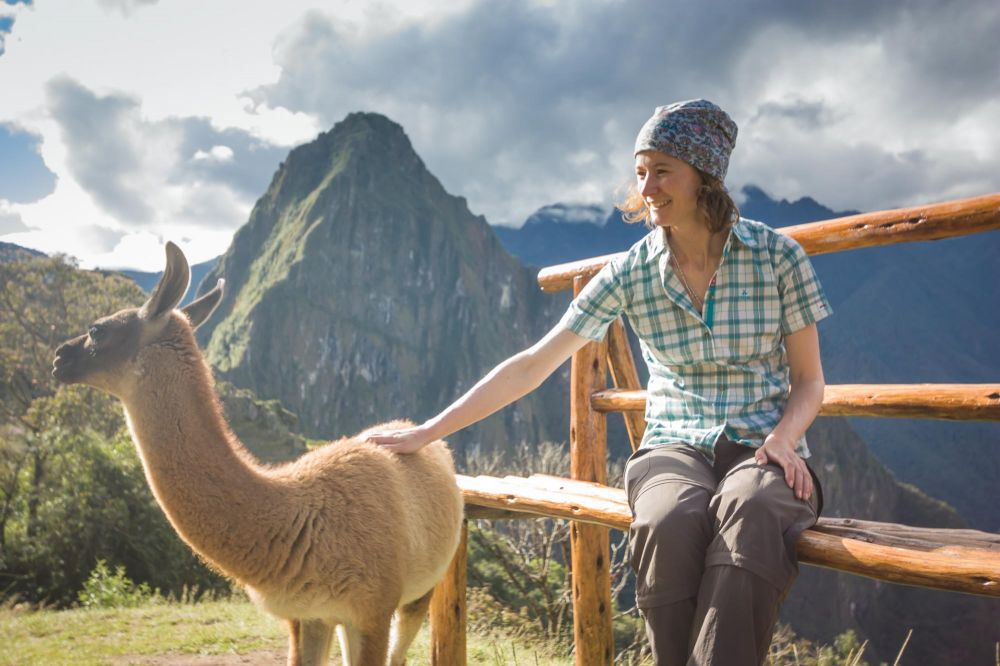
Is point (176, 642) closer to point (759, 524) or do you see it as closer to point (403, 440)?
point (403, 440)

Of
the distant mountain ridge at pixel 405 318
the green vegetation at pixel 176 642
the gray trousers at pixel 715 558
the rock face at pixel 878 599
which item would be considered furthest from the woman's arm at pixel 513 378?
the distant mountain ridge at pixel 405 318

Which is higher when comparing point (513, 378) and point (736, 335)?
point (736, 335)

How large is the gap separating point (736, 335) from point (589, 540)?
1779 millimetres

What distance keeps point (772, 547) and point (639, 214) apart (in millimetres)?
1374

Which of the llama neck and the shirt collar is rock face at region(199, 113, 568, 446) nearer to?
the llama neck

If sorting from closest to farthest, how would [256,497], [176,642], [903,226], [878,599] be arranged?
[256,497] → [903,226] → [176,642] → [878,599]

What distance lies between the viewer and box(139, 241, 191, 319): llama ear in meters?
2.61

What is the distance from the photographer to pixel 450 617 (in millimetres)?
3852

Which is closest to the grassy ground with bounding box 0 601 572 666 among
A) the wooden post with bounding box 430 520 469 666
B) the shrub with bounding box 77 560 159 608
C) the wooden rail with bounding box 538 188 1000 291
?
the wooden post with bounding box 430 520 469 666

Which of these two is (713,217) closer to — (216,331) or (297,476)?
(297,476)

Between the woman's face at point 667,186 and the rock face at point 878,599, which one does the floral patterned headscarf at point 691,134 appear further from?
the rock face at point 878,599

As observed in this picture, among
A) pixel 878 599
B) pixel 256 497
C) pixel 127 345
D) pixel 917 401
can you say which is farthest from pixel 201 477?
pixel 878 599

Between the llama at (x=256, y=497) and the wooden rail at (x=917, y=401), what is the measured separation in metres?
1.94

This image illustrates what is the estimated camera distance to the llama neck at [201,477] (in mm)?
2453
